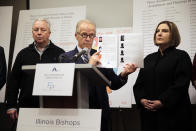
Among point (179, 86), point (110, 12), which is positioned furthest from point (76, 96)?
point (110, 12)

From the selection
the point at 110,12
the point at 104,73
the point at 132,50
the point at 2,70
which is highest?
the point at 110,12

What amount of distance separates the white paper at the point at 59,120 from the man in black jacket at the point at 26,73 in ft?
2.74

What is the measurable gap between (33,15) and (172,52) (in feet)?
7.02

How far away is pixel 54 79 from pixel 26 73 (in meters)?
1.03

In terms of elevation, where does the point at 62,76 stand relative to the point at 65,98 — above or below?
above

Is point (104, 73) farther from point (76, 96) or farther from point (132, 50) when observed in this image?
point (76, 96)

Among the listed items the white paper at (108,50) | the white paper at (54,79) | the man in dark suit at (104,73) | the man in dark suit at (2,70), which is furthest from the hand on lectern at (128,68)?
the man in dark suit at (2,70)

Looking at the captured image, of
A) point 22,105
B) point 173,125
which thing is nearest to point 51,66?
point 22,105

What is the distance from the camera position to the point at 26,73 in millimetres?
2373

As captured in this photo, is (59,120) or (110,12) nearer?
(59,120)

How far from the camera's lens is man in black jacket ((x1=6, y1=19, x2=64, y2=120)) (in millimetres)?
2365

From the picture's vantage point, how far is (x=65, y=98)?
4.99ft

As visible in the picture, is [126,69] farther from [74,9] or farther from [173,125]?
[74,9]

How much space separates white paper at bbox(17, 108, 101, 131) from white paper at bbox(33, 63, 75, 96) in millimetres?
120
